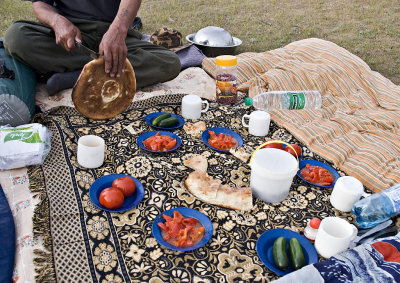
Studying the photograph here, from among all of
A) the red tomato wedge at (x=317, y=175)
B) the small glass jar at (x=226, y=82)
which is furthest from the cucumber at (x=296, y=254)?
the small glass jar at (x=226, y=82)

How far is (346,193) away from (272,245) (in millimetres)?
686

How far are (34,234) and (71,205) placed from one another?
311 mm

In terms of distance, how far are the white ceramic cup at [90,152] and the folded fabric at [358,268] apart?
1588 mm

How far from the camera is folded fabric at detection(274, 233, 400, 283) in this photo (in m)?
1.94

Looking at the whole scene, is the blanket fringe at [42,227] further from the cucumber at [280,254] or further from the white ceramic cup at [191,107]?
the white ceramic cup at [191,107]

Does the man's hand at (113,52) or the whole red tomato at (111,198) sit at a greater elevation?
the man's hand at (113,52)

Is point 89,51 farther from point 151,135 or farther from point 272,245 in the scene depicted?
point 272,245

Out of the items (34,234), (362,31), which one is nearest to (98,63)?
(34,234)

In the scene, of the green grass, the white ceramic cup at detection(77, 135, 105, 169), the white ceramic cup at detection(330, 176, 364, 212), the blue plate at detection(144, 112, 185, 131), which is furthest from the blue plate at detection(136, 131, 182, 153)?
the green grass

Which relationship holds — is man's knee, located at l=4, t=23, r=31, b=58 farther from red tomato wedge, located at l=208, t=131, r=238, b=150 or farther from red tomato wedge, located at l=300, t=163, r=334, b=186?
red tomato wedge, located at l=300, t=163, r=334, b=186

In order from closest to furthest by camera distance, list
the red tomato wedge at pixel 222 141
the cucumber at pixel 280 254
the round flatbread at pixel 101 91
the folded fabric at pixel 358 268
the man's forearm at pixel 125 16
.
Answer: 1. the folded fabric at pixel 358 268
2. the cucumber at pixel 280 254
3. the round flatbread at pixel 101 91
4. the red tomato wedge at pixel 222 141
5. the man's forearm at pixel 125 16

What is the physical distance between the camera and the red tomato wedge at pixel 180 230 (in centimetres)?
218

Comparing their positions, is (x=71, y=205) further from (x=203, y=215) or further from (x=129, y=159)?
(x=203, y=215)

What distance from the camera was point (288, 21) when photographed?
8.12 m
